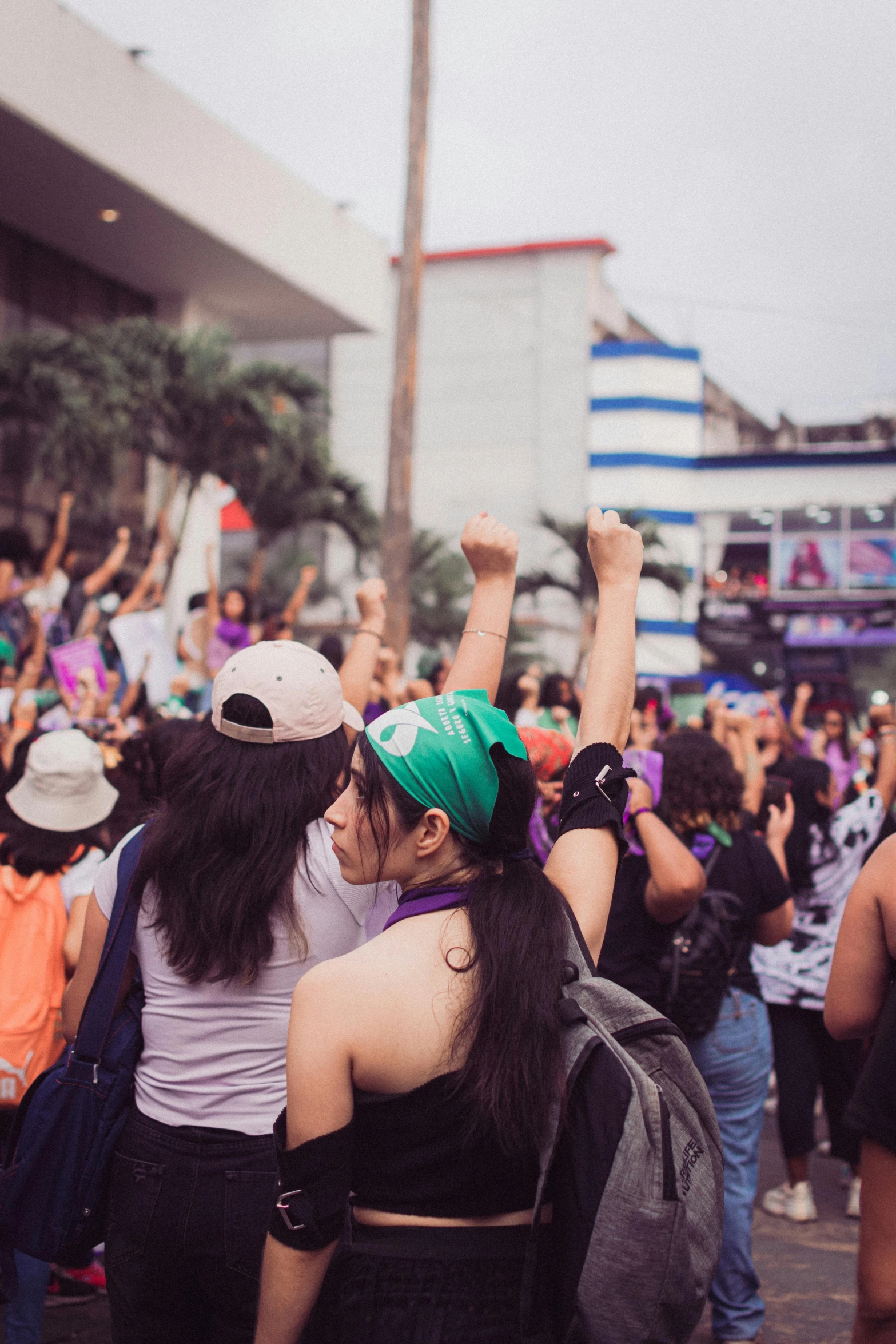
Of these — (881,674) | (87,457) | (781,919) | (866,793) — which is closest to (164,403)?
(87,457)

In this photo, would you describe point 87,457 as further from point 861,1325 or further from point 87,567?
point 861,1325

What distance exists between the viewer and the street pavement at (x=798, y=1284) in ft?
13.7

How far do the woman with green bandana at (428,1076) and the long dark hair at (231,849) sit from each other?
20.5 inches

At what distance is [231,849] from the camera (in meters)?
2.38

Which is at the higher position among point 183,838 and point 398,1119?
point 183,838

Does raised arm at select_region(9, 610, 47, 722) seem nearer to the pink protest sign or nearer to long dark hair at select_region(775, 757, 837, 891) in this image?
the pink protest sign

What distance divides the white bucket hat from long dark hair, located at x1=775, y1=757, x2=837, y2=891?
353 centimetres

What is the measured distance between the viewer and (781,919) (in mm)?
4465

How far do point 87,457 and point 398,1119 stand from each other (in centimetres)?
1315

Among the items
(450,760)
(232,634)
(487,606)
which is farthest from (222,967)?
(232,634)

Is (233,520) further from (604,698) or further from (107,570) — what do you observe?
(604,698)

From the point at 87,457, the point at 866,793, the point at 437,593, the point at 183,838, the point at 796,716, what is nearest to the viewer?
the point at 183,838

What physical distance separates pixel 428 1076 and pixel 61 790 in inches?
89.4

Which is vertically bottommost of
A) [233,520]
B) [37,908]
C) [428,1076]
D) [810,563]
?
[37,908]
